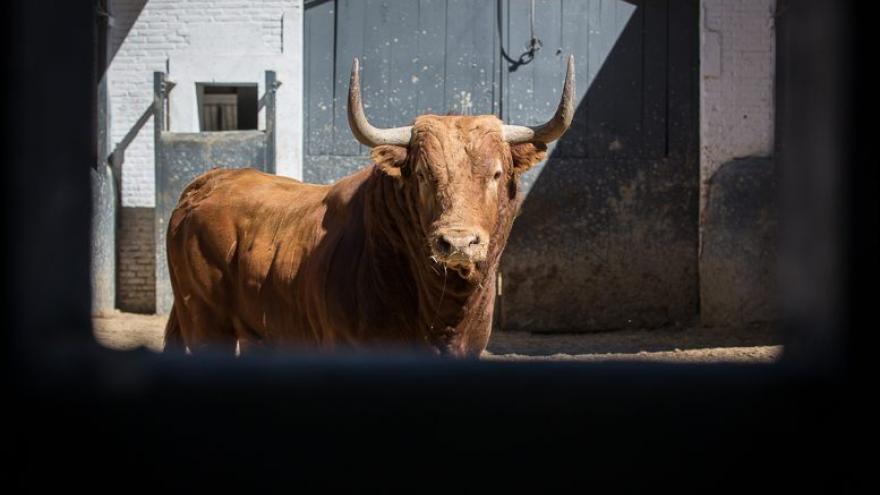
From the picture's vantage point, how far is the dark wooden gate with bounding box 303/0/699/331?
917 cm

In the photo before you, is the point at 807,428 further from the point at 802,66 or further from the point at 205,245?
the point at 205,245

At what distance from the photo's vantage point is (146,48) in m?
9.70

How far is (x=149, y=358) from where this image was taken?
5.31ft

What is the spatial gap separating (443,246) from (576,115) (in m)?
5.88

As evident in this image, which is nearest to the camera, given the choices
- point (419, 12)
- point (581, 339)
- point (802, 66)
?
point (802, 66)

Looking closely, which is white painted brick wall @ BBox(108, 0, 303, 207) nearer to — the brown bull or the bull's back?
the bull's back

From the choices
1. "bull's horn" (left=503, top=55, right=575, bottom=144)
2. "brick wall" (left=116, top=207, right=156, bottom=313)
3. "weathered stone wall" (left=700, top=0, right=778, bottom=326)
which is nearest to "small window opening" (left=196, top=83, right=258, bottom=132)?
"brick wall" (left=116, top=207, right=156, bottom=313)

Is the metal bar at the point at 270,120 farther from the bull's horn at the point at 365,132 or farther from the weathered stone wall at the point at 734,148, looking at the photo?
the bull's horn at the point at 365,132

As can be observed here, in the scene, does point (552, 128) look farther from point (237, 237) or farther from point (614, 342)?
point (614, 342)

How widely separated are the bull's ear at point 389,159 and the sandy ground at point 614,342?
3040 millimetres

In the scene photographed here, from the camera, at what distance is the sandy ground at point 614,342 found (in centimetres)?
736

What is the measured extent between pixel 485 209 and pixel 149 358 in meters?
2.55

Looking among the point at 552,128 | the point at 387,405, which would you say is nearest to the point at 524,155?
the point at 552,128

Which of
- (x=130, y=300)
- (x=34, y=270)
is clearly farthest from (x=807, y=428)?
(x=130, y=300)
